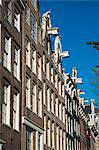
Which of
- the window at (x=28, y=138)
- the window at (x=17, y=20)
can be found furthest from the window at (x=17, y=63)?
the window at (x=28, y=138)

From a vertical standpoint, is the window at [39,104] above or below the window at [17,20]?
below

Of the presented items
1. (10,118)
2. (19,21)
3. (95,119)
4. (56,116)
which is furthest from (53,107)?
(95,119)

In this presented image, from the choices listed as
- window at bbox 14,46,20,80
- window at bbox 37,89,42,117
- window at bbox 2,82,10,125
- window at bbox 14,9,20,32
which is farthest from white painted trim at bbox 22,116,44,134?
window at bbox 14,9,20,32

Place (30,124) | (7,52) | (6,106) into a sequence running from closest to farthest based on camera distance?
(6,106) < (7,52) < (30,124)

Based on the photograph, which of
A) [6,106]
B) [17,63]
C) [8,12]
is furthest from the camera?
[17,63]

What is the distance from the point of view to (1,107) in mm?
24016

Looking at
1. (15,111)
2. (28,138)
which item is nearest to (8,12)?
(15,111)

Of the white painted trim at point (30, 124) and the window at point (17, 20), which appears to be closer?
the white painted trim at point (30, 124)

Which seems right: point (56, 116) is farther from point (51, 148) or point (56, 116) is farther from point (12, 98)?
point (12, 98)

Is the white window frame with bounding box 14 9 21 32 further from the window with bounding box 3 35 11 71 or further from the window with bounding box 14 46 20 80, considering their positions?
the window with bounding box 3 35 11 71

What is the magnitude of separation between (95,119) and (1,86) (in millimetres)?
75700

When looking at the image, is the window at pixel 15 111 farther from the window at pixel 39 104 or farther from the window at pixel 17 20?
the window at pixel 39 104

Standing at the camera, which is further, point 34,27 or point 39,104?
point 34,27

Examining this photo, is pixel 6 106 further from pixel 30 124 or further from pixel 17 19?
pixel 17 19
